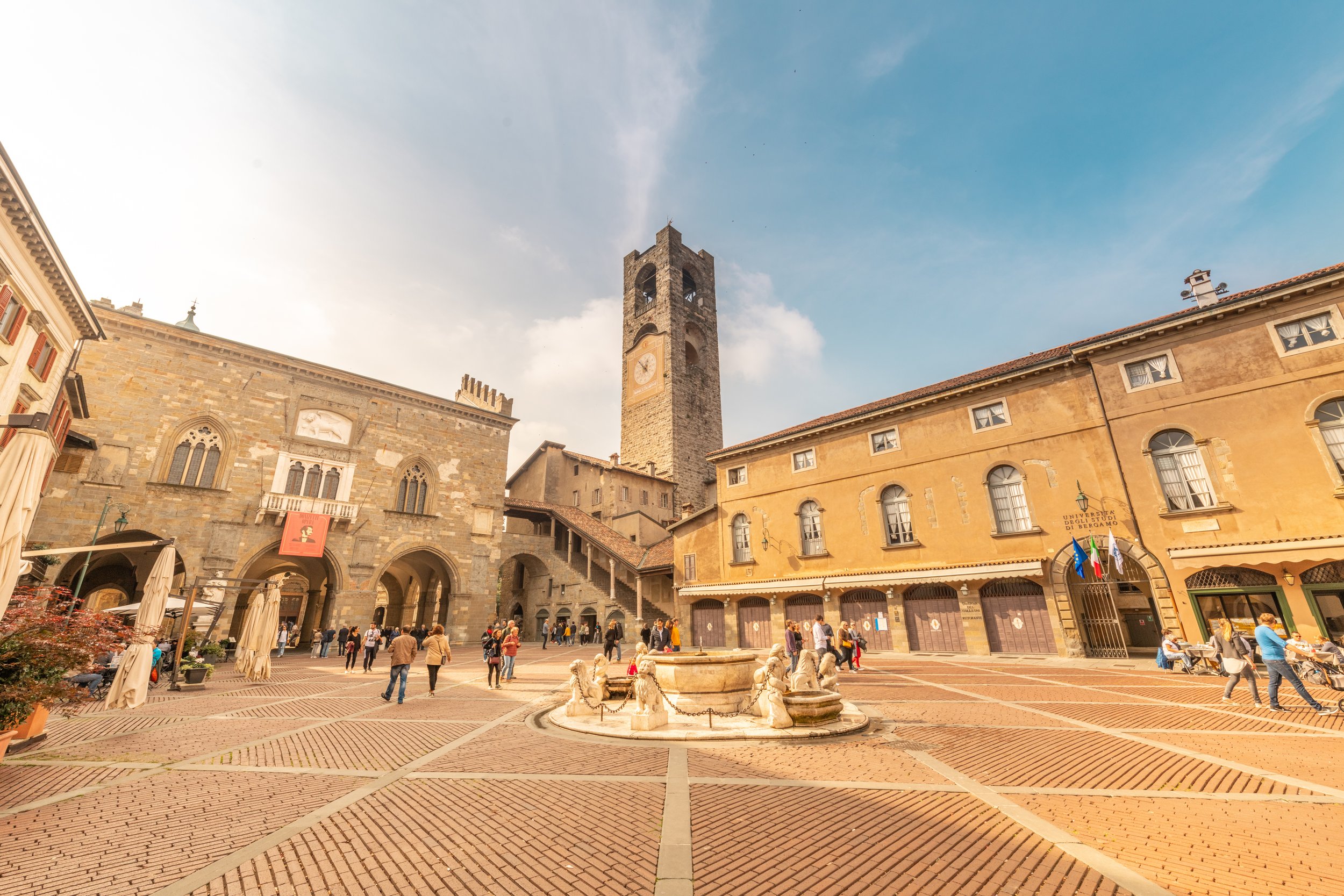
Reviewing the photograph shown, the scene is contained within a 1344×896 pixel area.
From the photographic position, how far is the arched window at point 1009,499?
17641mm

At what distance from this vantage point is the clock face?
40.8m

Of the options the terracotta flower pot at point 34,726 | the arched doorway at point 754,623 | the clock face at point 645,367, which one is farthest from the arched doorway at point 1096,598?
the clock face at point 645,367

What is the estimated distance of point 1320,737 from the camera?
671cm

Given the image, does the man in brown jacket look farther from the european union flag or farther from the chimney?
the chimney

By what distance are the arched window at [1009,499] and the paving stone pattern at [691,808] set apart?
9.46 meters

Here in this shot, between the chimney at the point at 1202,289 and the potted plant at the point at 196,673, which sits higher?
the chimney at the point at 1202,289

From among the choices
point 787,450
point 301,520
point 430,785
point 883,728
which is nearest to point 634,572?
point 787,450

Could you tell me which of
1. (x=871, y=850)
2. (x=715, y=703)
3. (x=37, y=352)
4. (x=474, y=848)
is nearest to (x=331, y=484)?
(x=37, y=352)

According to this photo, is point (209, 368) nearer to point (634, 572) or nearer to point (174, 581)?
point (174, 581)

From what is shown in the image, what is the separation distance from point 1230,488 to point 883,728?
13.8 metres

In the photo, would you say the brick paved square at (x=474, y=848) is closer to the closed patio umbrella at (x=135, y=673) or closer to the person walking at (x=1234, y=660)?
the closed patio umbrella at (x=135, y=673)

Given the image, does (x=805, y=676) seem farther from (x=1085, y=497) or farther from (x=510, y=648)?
(x=1085, y=497)

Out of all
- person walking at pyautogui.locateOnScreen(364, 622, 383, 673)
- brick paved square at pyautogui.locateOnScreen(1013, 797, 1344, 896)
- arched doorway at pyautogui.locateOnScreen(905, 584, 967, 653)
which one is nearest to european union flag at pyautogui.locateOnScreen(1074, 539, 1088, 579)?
arched doorway at pyautogui.locateOnScreen(905, 584, 967, 653)

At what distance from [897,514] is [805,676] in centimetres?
1305
